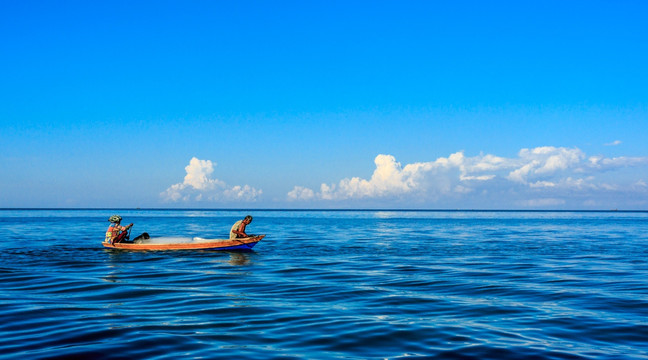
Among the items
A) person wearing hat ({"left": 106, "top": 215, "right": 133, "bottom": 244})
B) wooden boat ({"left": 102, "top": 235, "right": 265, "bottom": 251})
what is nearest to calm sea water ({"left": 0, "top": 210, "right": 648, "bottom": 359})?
wooden boat ({"left": 102, "top": 235, "right": 265, "bottom": 251})

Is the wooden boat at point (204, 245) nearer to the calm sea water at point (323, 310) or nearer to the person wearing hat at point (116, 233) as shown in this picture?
the person wearing hat at point (116, 233)

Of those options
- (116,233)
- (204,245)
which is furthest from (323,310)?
(116,233)

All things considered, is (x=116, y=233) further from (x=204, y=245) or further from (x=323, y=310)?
(x=323, y=310)

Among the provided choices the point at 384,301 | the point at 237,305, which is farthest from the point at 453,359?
the point at 237,305

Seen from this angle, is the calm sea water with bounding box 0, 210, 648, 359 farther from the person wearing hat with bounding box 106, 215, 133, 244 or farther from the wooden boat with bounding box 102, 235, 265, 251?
the person wearing hat with bounding box 106, 215, 133, 244

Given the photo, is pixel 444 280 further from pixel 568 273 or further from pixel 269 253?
pixel 269 253

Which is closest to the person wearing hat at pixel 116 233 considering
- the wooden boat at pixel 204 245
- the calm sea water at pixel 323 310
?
the wooden boat at pixel 204 245

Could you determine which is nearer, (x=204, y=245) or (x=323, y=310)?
(x=323, y=310)

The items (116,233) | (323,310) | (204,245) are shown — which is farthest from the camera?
(116,233)

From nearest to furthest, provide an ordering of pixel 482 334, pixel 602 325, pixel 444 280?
pixel 482 334 < pixel 602 325 < pixel 444 280

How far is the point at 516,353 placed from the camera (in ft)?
32.9

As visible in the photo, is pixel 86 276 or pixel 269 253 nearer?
pixel 86 276

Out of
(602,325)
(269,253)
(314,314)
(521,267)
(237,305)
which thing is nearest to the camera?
(602,325)

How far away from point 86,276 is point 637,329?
2015cm
